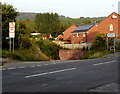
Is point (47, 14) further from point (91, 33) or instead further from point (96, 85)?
point (96, 85)

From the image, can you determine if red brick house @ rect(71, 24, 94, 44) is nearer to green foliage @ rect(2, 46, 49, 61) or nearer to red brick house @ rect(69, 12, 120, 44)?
red brick house @ rect(69, 12, 120, 44)

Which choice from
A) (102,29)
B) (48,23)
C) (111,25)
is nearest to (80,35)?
(102,29)

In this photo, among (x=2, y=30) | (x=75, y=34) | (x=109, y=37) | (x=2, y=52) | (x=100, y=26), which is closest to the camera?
(x=2, y=52)

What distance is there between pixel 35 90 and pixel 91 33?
55169 millimetres

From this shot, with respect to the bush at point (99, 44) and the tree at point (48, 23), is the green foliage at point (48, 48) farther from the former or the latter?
the tree at point (48, 23)

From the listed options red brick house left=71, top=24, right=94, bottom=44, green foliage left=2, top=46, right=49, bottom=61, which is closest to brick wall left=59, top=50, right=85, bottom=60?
green foliage left=2, top=46, right=49, bottom=61

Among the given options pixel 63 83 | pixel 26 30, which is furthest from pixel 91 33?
pixel 63 83

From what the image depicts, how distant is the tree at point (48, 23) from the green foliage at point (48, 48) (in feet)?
198

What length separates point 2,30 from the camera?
1006 inches

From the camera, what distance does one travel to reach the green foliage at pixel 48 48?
40.7 metres

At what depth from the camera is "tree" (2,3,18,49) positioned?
84.5ft

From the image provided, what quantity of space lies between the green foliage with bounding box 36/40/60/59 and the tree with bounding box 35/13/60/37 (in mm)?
60258

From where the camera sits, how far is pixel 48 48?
42.4m

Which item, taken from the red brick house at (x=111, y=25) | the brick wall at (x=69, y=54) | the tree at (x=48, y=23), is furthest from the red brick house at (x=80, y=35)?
the tree at (x=48, y=23)
